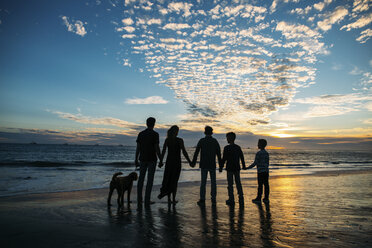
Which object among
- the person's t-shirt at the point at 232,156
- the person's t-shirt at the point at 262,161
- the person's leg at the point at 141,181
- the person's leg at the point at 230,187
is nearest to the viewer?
the person's leg at the point at 141,181

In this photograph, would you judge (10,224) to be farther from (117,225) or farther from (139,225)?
(139,225)

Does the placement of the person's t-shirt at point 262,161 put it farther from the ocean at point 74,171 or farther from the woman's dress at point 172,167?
the ocean at point 74,171

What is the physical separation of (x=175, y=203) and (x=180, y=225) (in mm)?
2338

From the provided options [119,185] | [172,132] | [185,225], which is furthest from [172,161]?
[185,225]

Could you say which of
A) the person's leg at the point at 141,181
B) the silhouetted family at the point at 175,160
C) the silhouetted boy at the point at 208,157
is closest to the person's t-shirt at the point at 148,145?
the silhouetted family at the point at 175,160

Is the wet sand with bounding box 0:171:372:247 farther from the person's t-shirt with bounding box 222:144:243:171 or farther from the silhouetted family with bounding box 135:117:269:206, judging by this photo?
the person's t-shirt with bounding box 222:144:243:171

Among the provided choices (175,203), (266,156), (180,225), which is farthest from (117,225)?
(266,156)

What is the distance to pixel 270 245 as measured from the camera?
3273mm

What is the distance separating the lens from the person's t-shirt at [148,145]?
6.32 m

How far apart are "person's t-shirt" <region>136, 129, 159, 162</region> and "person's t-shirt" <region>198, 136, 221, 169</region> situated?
1.46 meters

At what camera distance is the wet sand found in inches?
134

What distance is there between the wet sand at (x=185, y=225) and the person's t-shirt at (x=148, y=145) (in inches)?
54.3

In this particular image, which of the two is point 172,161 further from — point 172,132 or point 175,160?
point 172,132

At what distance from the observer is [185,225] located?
430 centimetres
